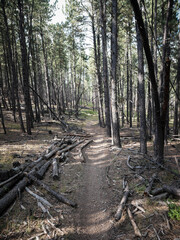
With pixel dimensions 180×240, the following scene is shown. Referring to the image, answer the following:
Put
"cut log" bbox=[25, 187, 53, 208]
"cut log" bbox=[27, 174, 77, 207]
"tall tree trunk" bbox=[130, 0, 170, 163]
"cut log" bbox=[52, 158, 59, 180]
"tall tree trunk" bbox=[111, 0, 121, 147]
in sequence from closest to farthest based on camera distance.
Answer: "tall tree trunk" bbox=[130, 0, 170, 163] < "cut log" bbox=[25, 187, 53, 208] < "cut log" bbox=[27, 174, 77, 207] < "cut log" bbox=[52, 158, 59, 180] < "tall tree trunk" bbox=[111, 0, 121, 147]

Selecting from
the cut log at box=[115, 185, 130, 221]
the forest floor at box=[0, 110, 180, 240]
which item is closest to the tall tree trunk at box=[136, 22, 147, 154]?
the forest floor at box=[0, 110, 180, 240]

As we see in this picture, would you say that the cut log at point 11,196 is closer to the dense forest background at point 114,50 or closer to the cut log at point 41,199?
the cut log at point 41,199

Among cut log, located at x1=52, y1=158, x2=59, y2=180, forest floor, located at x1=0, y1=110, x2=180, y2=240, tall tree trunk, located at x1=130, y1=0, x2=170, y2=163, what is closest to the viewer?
tall tree trunk, located at x1=130, y1=0, x2=170, y2=163

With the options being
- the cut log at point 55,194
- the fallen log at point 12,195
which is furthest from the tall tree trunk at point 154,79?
the fallen log at point 12,195

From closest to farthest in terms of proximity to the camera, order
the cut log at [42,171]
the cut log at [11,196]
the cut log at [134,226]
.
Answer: the cut log at [134,226], the cut log at [11,196], the cut log at [42,171]

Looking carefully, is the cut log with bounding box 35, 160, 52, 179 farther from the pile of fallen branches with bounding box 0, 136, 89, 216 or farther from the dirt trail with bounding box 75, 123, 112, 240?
the dirt trail with bounding box 75, 123, 112, 240

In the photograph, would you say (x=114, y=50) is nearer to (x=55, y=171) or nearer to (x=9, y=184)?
(x=55, y=171)

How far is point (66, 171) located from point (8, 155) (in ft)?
13.7

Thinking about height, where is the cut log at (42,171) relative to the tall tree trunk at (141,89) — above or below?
below

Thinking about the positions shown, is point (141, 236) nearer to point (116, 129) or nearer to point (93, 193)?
point (93, 193)

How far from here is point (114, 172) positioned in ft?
22.4

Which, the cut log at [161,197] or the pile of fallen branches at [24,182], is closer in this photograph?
the cut log at [161,197]

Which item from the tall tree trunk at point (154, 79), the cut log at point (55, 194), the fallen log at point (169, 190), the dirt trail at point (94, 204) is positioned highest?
the tall tree trunk at point (154, 79)

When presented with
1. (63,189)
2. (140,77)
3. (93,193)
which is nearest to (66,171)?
(63,189)
